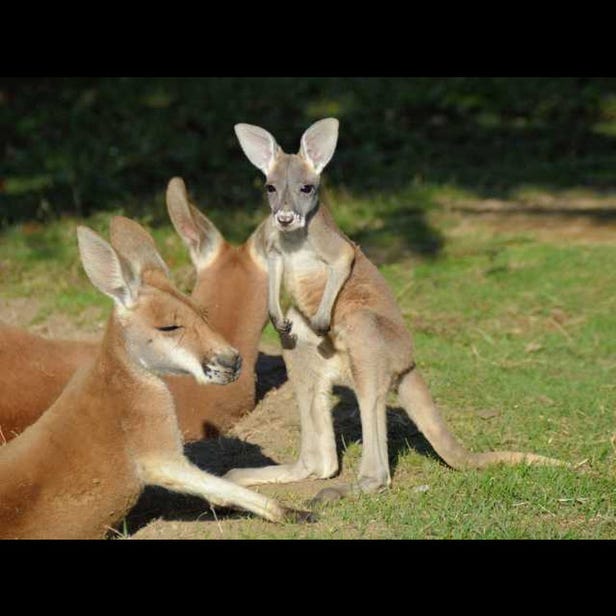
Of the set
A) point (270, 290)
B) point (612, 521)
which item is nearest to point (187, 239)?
point (270, 290)

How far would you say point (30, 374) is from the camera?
587 cm

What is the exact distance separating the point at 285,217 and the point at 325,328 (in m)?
0.52

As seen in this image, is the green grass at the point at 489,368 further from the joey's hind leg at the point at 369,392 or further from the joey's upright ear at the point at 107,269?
the joey's upright ear at the point at 107,269

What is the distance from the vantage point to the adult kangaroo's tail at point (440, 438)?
18.2ft

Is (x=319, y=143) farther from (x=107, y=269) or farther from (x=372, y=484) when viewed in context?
(x=372, y=484)

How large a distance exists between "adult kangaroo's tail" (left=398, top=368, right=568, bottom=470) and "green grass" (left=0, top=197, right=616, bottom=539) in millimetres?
83

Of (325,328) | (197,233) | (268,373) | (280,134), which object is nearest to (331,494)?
(325,328)

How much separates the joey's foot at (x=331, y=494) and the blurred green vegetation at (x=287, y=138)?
449 centimetres

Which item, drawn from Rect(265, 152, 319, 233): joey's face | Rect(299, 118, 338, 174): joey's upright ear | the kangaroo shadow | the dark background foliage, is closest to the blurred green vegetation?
the dark background foliage

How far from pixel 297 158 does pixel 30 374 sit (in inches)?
62.8

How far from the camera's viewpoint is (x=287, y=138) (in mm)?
12930

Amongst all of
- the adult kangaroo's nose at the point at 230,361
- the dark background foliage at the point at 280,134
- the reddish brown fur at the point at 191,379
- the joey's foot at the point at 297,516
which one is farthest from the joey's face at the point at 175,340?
the dark background foliage at the point at 280,134

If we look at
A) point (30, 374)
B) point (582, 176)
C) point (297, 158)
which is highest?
point (297, 158)

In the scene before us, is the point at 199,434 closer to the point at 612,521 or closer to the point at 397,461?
the point at 397,461
